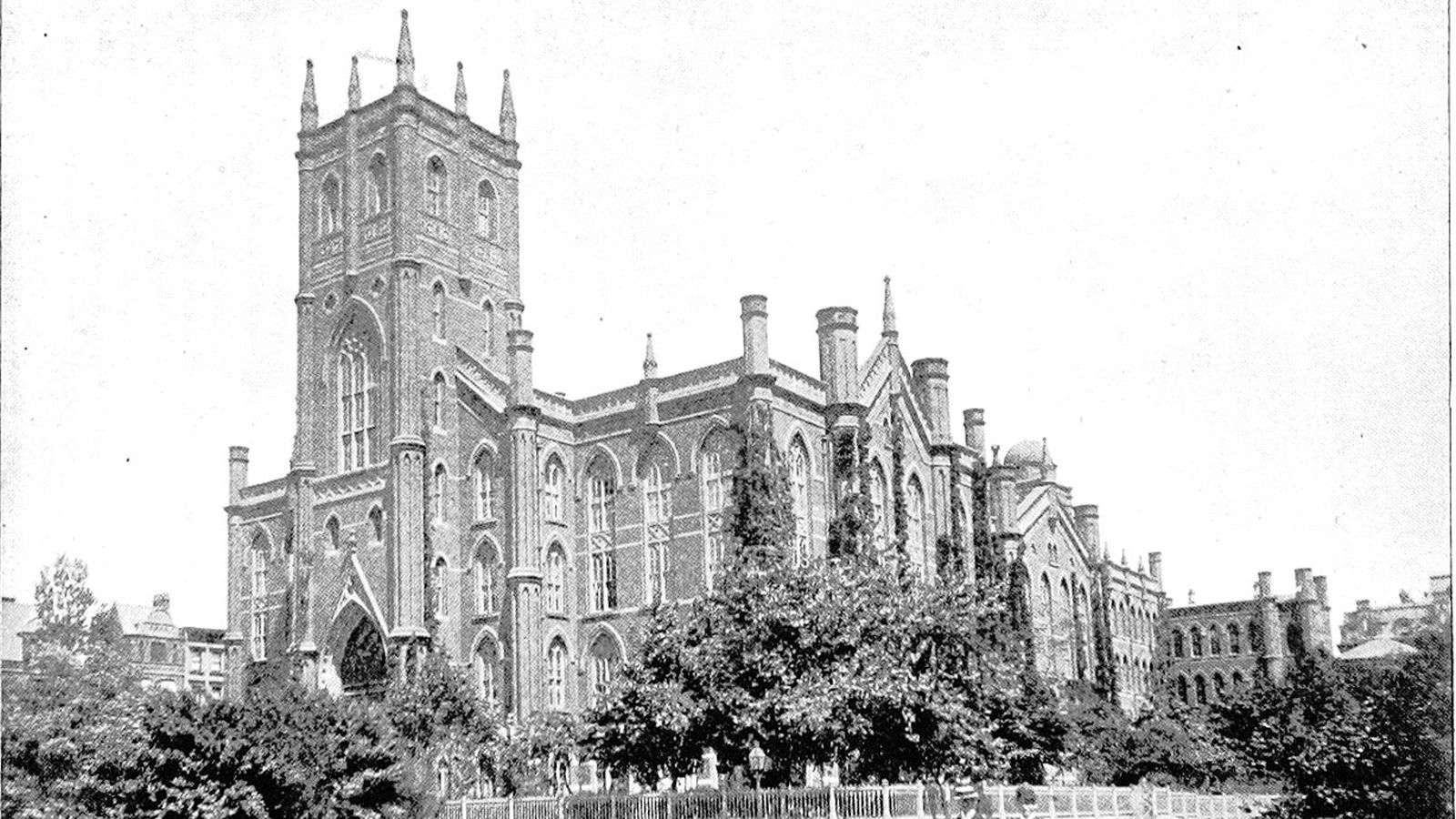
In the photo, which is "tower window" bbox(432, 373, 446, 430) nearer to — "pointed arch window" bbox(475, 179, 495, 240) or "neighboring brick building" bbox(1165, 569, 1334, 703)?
"pointed arch window" bbox(475, 179, 495, 240)

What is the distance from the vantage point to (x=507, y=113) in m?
63.4

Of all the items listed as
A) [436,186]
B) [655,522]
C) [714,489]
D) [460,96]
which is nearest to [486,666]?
[655,522]

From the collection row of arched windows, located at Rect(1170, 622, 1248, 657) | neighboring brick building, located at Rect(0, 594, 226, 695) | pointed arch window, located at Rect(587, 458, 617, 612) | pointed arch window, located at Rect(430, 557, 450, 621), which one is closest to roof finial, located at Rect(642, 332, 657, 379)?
pointed arch window, located at Rect(587, 458, 617, 612)

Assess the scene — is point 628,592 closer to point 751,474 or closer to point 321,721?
point 751,474

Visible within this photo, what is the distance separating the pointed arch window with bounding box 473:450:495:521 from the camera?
181 feet

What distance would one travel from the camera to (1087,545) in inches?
3174

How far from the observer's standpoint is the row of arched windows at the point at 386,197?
2336 inches

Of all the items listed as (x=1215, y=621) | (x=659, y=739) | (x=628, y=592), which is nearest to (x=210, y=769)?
(x=659, y=739)

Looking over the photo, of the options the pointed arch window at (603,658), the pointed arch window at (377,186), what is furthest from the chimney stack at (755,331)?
the pointed arch window at (377,186)

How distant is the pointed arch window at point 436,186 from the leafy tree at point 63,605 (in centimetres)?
2256

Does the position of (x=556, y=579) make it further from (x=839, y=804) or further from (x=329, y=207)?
(x=839, y=804)

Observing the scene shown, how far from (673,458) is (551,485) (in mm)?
4741

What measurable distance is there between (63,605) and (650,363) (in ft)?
67.7

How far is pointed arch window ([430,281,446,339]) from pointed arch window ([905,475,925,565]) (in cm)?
1792
